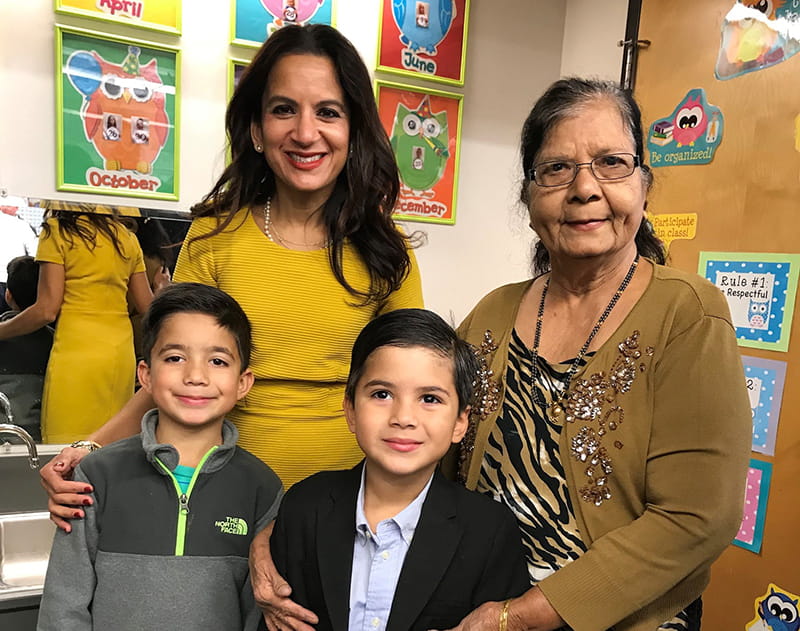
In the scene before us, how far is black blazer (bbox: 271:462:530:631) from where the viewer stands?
3.10 feet

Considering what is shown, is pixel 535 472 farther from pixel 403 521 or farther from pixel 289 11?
pixel 289 11

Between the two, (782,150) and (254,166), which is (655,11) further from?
(254,166)

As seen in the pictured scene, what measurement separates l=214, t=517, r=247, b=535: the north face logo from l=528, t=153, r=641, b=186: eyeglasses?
0.79 meters

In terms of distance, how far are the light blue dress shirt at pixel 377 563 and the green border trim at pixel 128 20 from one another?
67.1 inches

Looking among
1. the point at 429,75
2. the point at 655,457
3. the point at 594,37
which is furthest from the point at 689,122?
the point at 655,457

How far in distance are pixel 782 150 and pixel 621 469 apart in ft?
4.98

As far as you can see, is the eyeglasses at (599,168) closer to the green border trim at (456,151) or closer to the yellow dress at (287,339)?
the yellow dress at (287,339)

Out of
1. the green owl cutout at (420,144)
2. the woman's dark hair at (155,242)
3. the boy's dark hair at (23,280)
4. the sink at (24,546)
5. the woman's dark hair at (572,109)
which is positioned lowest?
the sink at (24,546)

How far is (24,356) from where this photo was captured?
1863 mm

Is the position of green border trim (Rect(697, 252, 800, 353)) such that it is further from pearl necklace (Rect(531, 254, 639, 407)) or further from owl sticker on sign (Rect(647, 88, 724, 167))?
pearl necklace (Rect(531, 254, 639, 407))

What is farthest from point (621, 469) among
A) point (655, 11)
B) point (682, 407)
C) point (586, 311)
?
point (655, 11)

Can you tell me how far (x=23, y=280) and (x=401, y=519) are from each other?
4.69 feet

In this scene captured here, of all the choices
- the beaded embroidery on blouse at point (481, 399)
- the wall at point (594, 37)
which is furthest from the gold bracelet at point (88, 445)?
the wall at point (594, 37)

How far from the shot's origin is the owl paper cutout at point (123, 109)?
6.46 ft
